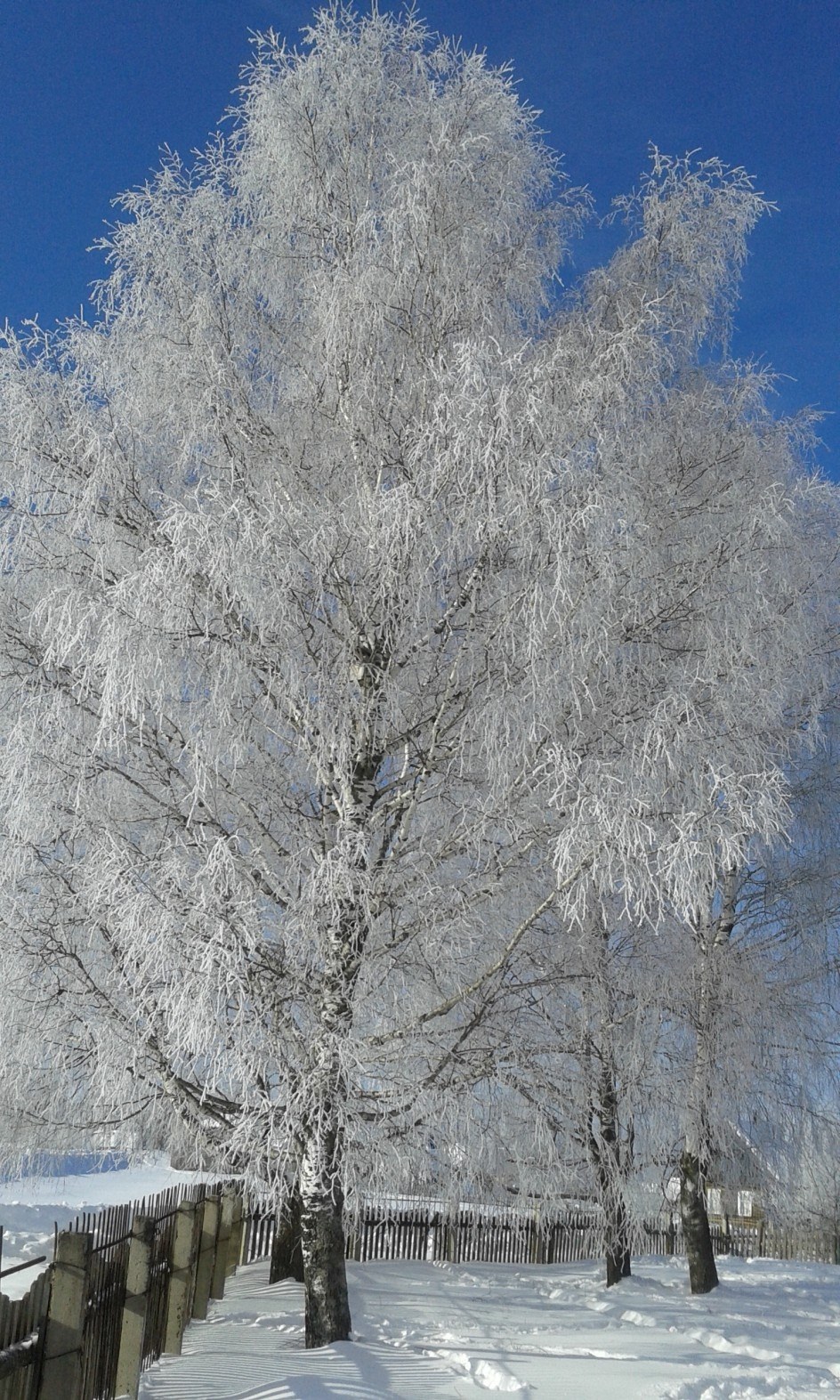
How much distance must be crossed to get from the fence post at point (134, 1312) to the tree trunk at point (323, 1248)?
94 centimetres

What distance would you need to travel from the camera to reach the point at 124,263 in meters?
7.76

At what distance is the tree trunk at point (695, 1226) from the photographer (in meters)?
12.3

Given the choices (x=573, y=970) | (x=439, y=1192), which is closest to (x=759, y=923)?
(x=573, y=970)

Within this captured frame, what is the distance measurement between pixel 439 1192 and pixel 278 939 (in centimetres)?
343

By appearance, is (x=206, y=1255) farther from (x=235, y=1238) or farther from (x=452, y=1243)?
(x=452, y=1243)

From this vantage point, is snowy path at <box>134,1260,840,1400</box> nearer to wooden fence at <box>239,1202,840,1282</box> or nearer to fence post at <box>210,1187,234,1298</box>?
fence post at <box>210,1187,234,1298</box>

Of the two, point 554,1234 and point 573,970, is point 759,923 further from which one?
point 554,1234

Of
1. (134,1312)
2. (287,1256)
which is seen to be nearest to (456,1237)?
(287,1256)

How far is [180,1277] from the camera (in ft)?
23.7

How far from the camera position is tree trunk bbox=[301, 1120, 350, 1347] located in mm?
6384

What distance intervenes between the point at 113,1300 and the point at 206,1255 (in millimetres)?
2983

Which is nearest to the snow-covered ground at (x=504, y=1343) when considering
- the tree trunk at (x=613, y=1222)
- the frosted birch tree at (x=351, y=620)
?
the tree trunk at (x=613, y=1222)

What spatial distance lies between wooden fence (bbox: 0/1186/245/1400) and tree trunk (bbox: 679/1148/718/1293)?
5760mm

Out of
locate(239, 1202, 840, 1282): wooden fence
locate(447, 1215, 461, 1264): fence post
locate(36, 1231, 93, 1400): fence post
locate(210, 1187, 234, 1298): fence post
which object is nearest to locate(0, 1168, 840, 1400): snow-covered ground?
locate(210, 1187, 234, 1298): fence post
